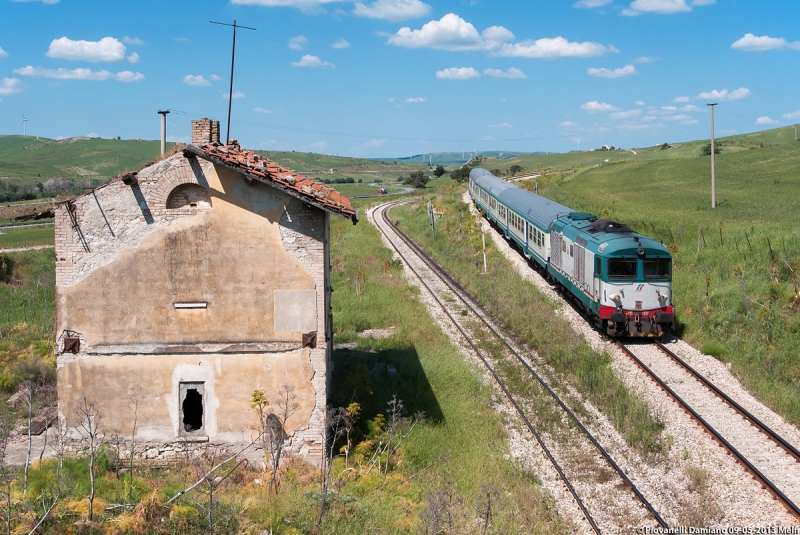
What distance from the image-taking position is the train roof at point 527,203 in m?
28.8

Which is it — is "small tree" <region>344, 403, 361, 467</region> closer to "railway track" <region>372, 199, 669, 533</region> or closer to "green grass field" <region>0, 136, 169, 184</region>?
"railway track" <region>372, 199, 669, 533</region>

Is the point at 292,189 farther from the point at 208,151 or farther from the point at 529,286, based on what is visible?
the point at 529,286

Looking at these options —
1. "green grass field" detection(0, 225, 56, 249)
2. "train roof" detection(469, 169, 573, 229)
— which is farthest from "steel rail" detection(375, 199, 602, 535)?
"green grass field" detection(0, 225, 56, 249)

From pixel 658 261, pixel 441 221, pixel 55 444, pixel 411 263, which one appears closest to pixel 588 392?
A: pixel 658 261

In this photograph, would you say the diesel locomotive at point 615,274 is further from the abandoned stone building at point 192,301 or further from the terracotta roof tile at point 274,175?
the abandoned stone building at point 192,301

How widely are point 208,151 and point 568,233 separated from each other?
1506 centimetres

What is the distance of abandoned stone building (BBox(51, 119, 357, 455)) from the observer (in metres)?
12.6

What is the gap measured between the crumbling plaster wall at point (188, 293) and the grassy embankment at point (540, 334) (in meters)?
6.24

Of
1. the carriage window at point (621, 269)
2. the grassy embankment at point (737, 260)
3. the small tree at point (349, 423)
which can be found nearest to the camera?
the small tree at point (349, 423)

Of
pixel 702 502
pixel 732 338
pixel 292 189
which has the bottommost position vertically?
pixel 702 502

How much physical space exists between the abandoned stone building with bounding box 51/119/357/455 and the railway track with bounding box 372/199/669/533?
462 centimetres

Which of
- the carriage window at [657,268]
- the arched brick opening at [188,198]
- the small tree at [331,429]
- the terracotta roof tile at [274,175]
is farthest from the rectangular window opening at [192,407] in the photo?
the carriage window at [657,268]

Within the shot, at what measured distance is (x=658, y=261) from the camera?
1997 centimetres

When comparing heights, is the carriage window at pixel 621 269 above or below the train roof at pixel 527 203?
below
